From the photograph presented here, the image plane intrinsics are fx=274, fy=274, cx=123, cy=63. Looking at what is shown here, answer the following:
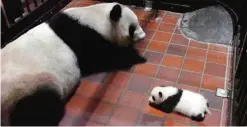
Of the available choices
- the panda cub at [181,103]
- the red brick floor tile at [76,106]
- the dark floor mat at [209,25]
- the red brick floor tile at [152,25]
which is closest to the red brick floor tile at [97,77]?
the red brick floor tile at [76,106]

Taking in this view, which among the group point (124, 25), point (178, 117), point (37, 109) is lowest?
point (178, 117)

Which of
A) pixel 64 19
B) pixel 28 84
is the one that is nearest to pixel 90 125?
pixel 28 84

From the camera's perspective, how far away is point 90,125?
2338 millimetres

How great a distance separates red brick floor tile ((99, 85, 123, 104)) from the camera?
102 inches

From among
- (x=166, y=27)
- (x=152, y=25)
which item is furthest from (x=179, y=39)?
(x=152, y=25)

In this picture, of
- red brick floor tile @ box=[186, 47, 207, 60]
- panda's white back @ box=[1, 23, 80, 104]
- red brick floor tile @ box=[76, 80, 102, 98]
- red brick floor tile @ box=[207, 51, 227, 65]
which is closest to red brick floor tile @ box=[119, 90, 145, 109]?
red brick floor tile @ box=[76, 80, 102, 98]

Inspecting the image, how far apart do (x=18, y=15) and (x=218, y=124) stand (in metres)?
2.30

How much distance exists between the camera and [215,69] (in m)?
2.95

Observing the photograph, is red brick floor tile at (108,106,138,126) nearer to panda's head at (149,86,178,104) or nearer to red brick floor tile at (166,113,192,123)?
panda's head at (149,86,178,104)

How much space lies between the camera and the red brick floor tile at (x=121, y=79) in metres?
2.77

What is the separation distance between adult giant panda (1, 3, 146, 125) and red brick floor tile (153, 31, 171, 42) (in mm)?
419

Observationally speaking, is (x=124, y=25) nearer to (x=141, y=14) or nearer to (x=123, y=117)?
(x=123, y=117)

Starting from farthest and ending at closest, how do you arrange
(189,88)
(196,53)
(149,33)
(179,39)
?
1. (149,33)
2. (179,39)
3. (196,53)
4. (189,88)

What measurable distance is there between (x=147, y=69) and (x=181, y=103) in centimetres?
70
